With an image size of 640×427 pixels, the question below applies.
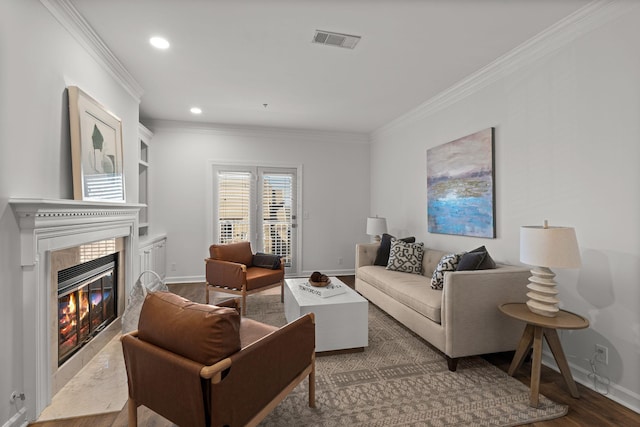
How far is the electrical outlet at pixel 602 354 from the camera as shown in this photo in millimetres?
2234

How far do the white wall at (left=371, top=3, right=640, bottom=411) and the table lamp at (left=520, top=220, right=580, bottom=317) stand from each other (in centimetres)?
40

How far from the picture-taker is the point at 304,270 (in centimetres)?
588

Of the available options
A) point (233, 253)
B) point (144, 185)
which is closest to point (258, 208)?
point (233, 253)

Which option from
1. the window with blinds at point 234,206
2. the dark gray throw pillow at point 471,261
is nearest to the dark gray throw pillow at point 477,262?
the dark gray throw pillow at point 471,261

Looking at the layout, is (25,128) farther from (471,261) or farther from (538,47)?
(538,47)

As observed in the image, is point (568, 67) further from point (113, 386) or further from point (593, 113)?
point (113, 386)

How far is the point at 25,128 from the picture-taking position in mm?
1922

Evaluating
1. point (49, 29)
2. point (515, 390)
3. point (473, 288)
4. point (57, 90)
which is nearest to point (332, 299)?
point (473, 288)

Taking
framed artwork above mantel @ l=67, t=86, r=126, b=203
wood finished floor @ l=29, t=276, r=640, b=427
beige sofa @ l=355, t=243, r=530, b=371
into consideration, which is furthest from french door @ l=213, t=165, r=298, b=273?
wood finished floor @ l=29, t=276, r=640, b=427

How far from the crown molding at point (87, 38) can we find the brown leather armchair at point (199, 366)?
218 cm

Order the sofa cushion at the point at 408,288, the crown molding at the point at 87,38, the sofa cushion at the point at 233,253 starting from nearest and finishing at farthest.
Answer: the crown molding at the point at 87,38 → the sofa cushion at the point at 408,288 → the sofa cushion at the point at 233,253

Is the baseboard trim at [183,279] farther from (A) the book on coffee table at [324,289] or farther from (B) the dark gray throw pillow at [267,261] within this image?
(A) the book on coffee table at [324,289]

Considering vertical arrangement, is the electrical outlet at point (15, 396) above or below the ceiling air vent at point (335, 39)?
below

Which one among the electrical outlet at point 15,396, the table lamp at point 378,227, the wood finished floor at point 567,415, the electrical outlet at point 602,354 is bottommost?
the wood finished floor at point 567,415
